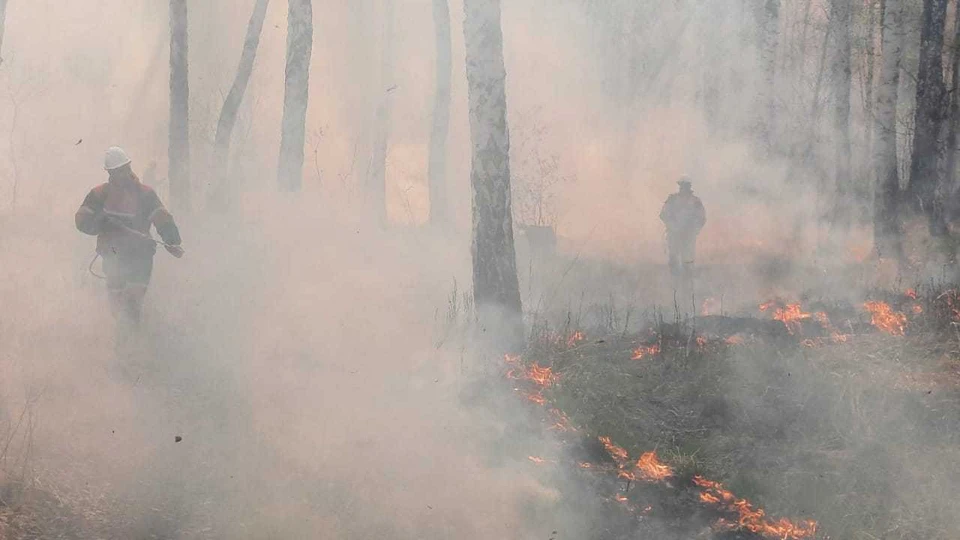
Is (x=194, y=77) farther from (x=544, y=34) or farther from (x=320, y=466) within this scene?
(x=320, y=466)

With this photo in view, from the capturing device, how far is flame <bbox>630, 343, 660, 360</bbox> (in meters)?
8.52

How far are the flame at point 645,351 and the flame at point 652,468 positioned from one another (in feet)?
6.04

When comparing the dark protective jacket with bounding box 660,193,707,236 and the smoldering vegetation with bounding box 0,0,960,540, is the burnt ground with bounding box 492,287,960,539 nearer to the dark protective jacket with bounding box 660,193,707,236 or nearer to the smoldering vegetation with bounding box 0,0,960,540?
the smoldering vegetation with bounding box 0,0,960,540

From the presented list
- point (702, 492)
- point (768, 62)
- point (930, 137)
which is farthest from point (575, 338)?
point (768, 62)

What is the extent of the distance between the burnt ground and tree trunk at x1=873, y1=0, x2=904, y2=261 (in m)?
3.46

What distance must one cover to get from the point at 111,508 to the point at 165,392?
69.1 inches

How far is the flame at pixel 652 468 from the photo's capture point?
21.5 feet

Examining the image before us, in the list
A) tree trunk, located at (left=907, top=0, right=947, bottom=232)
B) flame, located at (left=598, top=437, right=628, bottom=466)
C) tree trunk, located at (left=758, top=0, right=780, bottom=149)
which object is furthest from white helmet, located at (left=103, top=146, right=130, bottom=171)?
tree trunk, located at (left=758, top=0, right=780, bottom=149)

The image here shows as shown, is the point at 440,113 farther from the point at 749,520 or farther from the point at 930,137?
the point at 749,520

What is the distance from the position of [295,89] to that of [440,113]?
641 cm

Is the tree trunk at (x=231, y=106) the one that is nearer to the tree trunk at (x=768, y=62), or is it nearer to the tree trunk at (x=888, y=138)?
the tree trunk at (x=768, y=62)

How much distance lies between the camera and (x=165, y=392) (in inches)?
280

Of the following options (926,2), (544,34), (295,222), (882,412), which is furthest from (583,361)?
(544,34)

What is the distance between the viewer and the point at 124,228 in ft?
25.0
